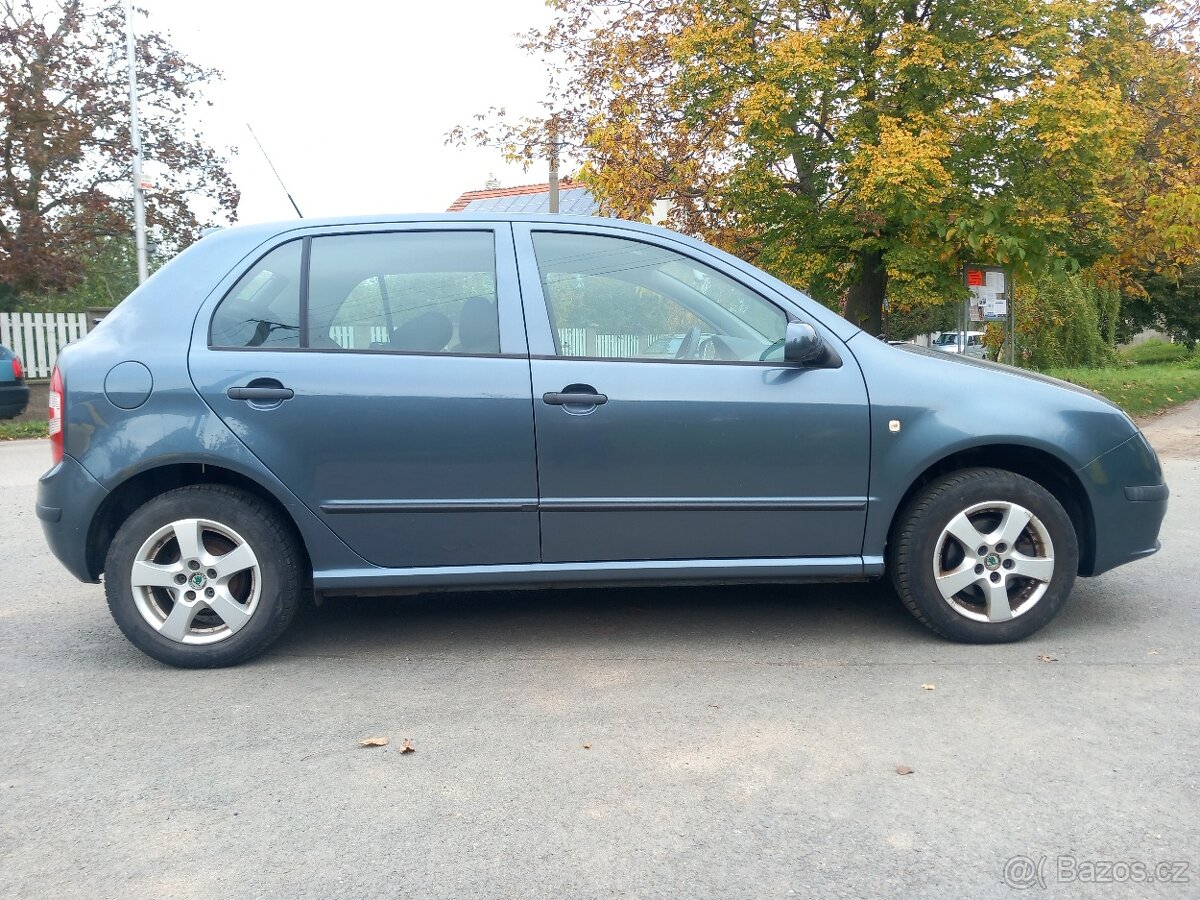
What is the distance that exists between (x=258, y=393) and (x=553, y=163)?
12.0 meters

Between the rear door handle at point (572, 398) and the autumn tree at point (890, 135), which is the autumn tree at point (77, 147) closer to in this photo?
the autumn tree at point (890, 135)

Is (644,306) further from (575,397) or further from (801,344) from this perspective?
(801,344)

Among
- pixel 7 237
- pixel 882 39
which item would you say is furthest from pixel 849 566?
pixel 7 237

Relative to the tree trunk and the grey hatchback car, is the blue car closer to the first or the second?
the grey hatchback car

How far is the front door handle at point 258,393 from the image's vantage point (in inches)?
154

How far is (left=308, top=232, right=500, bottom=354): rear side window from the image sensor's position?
404 cm

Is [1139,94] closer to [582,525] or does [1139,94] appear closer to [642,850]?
[582,525]

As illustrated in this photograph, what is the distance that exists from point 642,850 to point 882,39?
511 inches

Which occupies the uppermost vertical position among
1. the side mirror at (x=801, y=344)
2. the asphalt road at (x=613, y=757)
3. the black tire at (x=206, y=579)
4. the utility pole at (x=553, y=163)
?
the utility pole at (x=553, y=163)

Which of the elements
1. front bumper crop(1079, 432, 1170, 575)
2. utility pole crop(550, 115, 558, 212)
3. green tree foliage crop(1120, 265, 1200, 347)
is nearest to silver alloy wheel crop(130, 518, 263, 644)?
front bumper crop(1079, 432, 1170, 575)

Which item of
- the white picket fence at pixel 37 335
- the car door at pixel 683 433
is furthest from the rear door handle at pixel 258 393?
the white picket fence at pixel 37 335

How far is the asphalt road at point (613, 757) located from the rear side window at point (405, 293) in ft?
4.32

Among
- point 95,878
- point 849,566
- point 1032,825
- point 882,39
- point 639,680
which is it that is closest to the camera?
point 95,878

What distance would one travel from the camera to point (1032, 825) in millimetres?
2678
